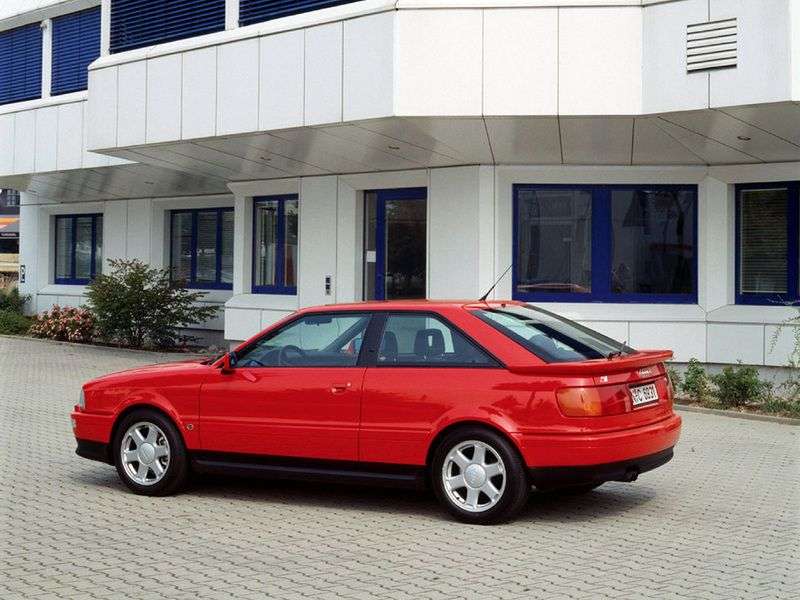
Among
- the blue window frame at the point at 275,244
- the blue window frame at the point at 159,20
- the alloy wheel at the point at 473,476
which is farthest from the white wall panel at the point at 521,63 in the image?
the alloy wheel at the point at 473,476

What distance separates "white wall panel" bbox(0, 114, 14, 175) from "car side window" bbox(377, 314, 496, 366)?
1835 cm

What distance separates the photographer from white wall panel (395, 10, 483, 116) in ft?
45.2

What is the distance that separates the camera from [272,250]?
779 inches

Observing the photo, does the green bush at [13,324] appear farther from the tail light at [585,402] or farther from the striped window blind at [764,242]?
the tail light at [585,402]

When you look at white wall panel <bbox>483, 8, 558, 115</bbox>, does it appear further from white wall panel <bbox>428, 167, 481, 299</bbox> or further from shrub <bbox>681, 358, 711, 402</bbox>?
shrub <bbox>681, 358, 711, 402</bbox>

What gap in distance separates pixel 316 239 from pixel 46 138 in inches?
316

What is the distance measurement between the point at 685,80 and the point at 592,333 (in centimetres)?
620

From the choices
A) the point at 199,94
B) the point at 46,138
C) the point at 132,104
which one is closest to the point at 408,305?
the point at 199,94

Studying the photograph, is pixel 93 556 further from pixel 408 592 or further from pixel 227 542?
pixel 408 592

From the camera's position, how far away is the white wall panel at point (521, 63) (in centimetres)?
1371

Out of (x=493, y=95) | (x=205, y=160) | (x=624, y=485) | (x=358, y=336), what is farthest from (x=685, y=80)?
(x=205, y=160)

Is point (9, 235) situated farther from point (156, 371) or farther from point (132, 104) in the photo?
point (156, 371)

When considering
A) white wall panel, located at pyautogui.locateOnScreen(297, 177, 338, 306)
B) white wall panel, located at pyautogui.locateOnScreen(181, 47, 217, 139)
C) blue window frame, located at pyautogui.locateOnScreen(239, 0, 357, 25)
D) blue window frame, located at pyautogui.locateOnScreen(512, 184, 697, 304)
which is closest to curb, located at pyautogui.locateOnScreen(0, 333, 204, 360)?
white wall panel, located at pyautogui.locateOnScreen(297, 177, 338, 306)

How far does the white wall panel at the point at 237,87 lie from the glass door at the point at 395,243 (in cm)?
314
